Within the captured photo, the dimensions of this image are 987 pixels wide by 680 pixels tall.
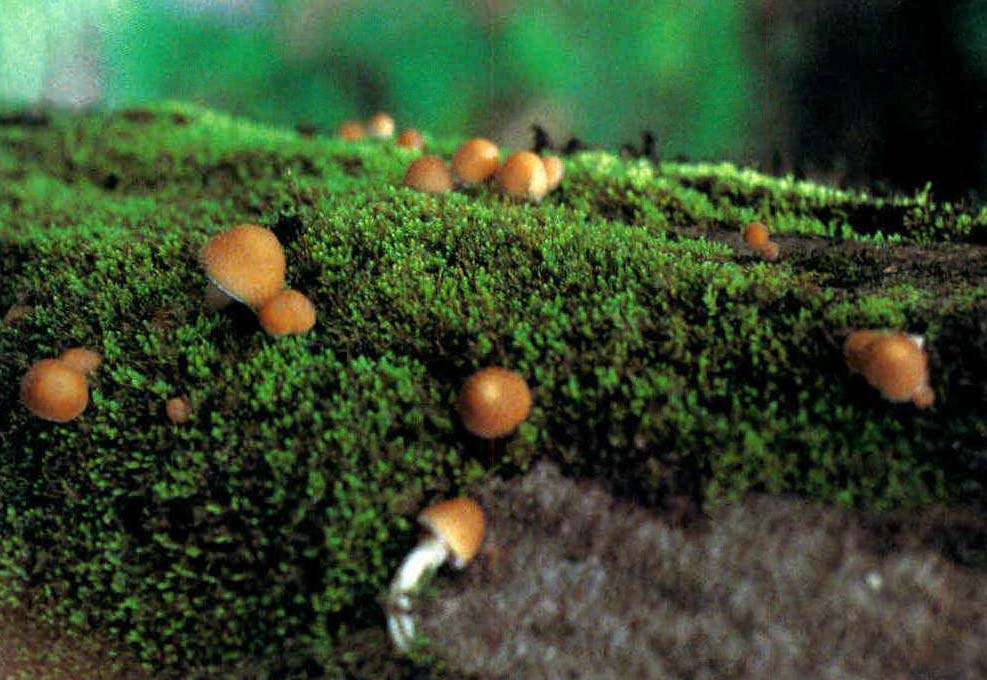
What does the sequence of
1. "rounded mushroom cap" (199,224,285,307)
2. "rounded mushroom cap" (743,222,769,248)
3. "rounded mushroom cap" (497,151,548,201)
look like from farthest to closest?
"rounded mushroom cap" (497,151,548,201) → "rounded mushroom cap" (743,222,769,248) → "rounded mushroom cap" (199,224,285,307)

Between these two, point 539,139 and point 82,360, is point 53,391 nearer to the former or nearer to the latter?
point 82,360

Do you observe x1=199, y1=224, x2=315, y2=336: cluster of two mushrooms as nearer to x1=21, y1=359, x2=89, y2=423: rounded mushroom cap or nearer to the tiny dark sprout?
→ x1=21, y1=359, x2=89, y2=423: rounded mushroom cap

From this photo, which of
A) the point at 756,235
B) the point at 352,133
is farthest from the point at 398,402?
the point at 352,133

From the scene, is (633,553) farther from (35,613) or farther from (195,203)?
(195,203)

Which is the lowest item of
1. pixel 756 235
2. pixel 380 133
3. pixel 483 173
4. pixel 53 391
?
pixel 53 391

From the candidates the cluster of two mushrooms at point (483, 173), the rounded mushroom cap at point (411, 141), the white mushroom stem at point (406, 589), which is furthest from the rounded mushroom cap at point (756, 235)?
the rounded mushroom cap at point (411, 141)

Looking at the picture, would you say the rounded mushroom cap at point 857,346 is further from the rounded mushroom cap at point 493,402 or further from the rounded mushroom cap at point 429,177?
the rounded mushroom cap at point 429,177

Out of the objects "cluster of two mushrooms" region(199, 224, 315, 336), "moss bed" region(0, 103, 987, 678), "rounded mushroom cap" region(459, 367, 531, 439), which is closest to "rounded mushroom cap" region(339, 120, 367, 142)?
"moss bed" region(0, 103, 987, 678)
